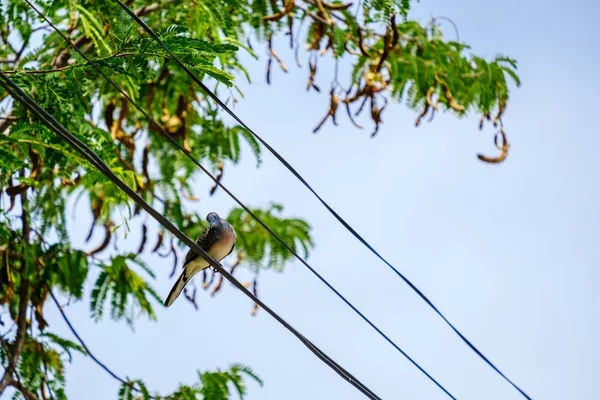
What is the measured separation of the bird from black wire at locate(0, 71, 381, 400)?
2.87 m

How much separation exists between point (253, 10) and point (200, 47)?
3776mm

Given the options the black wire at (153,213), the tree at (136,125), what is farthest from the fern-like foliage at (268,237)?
the black wire at (153,213)

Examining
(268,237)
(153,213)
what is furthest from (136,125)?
(153,213)

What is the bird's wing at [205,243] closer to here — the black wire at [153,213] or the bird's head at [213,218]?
the bird's head at [213,218]

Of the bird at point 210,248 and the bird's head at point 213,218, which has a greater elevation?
the bird's head at point 213,218

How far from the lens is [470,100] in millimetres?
10094

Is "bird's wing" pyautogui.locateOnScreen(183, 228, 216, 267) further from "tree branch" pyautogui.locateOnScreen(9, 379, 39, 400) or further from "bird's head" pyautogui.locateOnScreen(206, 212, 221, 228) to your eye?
"tree branch" pyautogui.locateOnScreen(9, 379, 39, 400)

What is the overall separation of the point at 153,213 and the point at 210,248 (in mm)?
3395

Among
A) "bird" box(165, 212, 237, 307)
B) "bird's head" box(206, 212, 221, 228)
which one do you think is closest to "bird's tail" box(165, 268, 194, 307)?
"bird" box(165, 212, 237, 307)

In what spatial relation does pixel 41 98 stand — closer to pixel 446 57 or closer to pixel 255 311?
pixel 255 311

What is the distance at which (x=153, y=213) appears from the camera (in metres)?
4.38

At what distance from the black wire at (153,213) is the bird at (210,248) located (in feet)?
9.40

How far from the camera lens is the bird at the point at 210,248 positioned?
25.3ft

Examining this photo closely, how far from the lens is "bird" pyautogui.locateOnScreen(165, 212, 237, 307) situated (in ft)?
25.3
